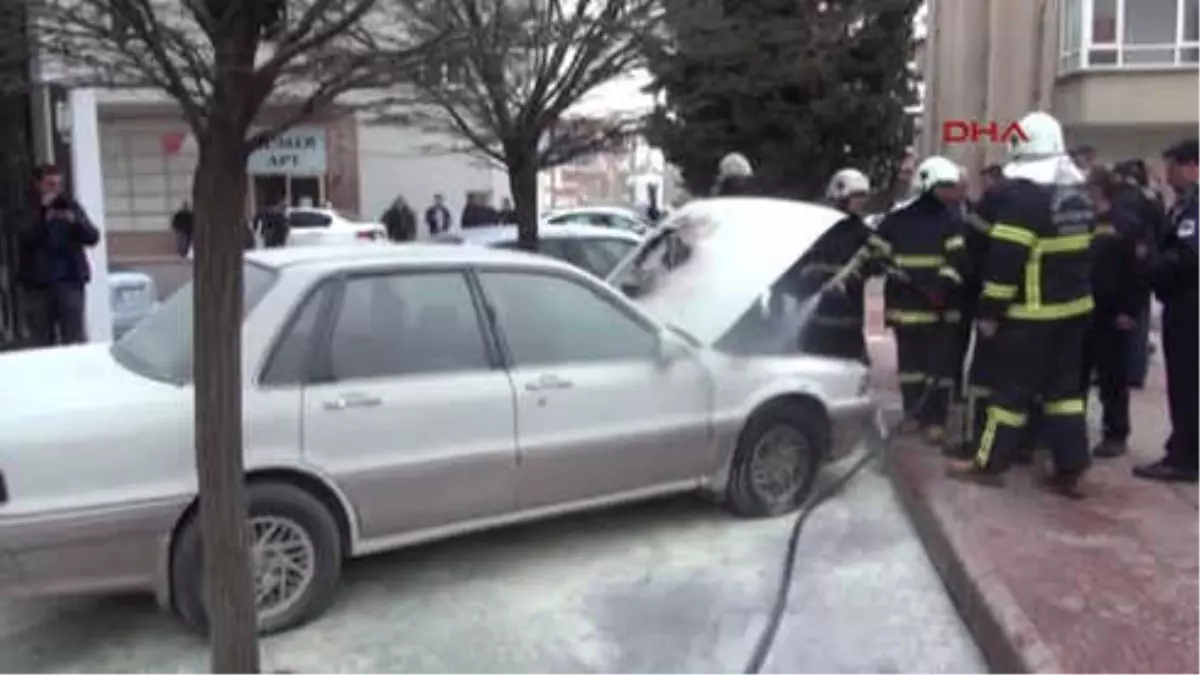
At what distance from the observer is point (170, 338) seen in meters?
5.07

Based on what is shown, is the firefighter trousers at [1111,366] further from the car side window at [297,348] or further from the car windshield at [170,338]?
the car windshield at [170,338]

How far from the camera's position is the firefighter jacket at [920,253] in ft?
23.6

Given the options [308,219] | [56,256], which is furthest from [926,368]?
[308,219]

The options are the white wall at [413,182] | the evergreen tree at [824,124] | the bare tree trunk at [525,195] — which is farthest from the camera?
the white wall at [413,182]

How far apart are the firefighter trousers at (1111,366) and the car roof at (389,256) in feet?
10.7

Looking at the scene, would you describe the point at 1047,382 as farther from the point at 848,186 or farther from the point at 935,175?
the point at 848,186

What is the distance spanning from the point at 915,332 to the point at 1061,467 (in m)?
1.60

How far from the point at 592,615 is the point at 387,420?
115 centimetres

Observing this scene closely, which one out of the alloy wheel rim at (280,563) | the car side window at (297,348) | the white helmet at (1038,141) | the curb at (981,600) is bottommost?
the curb at (981,600)

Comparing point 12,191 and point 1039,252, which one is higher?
point 12,191

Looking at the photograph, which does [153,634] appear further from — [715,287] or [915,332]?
[915,332]

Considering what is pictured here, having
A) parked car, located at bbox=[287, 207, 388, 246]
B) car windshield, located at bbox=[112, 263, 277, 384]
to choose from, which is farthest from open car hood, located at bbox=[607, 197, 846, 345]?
parked car, located at bbox=[287, 207, 388, 246]

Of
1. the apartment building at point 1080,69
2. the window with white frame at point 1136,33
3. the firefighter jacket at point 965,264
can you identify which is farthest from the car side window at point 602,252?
the window with white frame at point 1136,33

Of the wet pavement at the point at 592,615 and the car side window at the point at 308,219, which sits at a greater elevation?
the car side window at the point at 308,219
